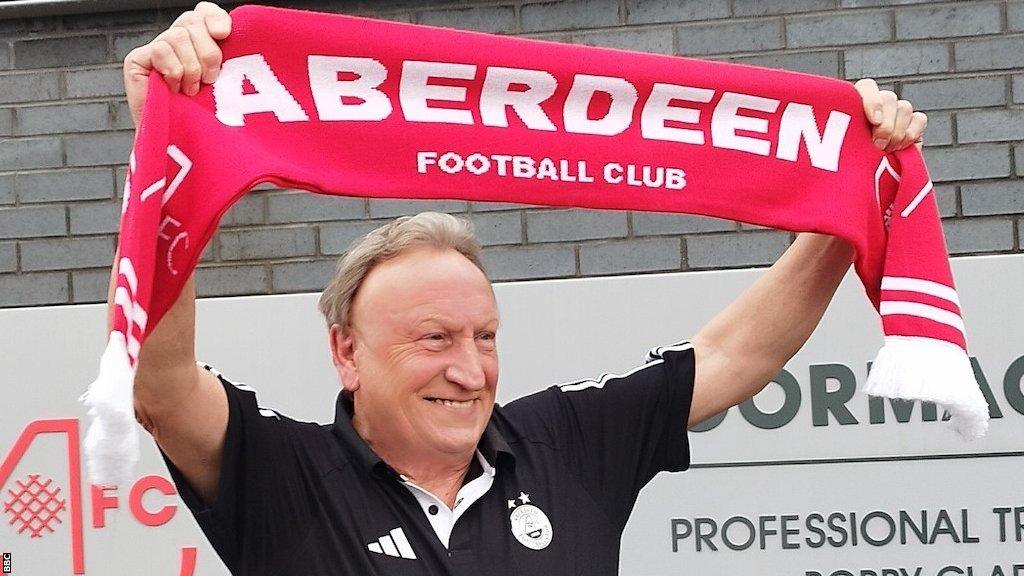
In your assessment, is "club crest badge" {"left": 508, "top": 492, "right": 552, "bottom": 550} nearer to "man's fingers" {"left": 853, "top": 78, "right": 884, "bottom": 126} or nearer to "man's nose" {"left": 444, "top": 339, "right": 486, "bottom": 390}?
"man's nose" {"left": 444, "top": 339, "right": 486, "bottom": 390}

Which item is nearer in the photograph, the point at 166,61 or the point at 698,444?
the point at 166,61

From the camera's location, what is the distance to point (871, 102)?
2.29 metres

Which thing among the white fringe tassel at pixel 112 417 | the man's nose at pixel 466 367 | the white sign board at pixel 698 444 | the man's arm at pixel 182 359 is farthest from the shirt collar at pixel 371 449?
the white sign board at pixel 698 444

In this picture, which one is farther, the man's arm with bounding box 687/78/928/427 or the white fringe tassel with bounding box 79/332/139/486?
the man's arm with bounding box 687/78/928/427

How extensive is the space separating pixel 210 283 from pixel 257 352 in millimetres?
775

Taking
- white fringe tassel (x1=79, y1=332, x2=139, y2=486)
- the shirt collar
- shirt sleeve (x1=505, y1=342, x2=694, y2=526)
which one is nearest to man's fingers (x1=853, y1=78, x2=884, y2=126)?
shirt sleeve (x1=505, y1=342, x2=694, y2=526)

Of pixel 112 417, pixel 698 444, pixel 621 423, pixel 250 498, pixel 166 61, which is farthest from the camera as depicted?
pixel 698 444

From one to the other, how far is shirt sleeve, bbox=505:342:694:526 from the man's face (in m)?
0.18

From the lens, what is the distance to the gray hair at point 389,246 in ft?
7.06

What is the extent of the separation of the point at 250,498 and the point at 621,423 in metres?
0.66

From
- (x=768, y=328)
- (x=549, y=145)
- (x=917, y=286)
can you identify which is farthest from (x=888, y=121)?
(x=549, y=145)

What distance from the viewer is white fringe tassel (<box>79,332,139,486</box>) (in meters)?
1.59

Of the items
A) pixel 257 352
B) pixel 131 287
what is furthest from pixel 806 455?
pixel 131 287

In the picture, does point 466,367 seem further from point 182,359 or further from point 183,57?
point 183,57
